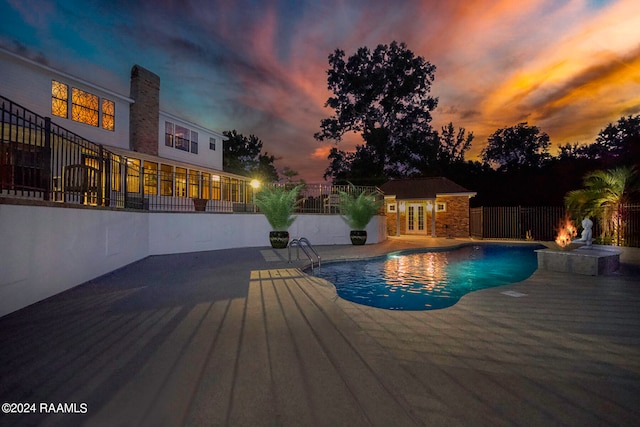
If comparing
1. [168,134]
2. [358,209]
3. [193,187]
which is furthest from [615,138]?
[168,134]

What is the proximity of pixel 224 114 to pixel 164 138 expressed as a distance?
10.5 meters

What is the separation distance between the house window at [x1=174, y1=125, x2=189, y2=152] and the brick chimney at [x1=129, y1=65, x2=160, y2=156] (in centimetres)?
167

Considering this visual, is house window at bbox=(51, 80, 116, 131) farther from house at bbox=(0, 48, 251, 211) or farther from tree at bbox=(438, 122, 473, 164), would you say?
tree at bbox=(438, 122, 473, 164)

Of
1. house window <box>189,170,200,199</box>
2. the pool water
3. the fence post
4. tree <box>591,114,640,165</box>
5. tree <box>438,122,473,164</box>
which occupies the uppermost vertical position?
tree <box>438,122,473,164</box>

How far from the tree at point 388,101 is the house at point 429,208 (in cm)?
1057

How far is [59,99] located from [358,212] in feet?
51.0

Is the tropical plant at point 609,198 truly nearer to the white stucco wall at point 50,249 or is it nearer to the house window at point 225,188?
the white stucco wall at point 50,249

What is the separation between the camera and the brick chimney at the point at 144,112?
16422 mm

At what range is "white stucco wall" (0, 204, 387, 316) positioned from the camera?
4258 millimetres

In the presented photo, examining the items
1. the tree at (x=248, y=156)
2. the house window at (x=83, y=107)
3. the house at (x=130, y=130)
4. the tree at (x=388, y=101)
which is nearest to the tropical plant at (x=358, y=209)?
the house at (x=130, y=130)

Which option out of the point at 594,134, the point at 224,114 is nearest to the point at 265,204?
the point at 224,114

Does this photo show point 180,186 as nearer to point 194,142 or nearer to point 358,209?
point 194,142

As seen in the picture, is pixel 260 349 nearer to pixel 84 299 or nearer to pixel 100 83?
pixel 84 299

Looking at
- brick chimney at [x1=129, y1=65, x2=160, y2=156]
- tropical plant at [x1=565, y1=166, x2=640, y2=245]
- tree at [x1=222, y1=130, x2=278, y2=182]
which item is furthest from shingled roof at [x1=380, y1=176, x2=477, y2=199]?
tree at [x1=222, y1=130, x2=278, y2=182]
